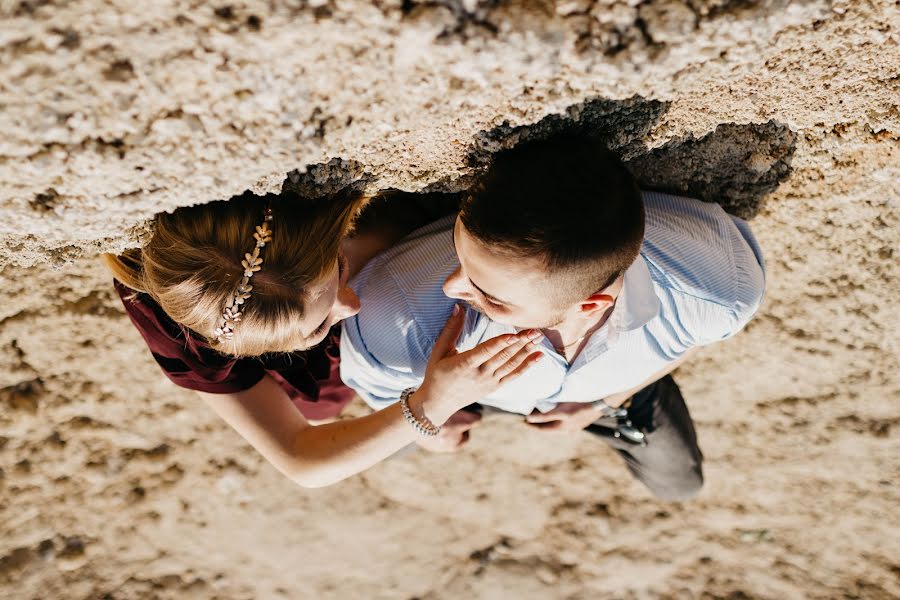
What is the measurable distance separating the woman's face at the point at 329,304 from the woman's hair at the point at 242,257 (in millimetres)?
23

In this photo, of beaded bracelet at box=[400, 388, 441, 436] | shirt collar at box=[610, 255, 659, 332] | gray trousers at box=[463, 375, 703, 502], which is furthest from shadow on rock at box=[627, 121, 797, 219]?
beaded bracelet at box=[400, 388, 441, 436]

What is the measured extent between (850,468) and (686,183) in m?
1.74

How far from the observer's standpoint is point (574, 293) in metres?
1.62

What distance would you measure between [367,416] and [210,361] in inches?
20.6

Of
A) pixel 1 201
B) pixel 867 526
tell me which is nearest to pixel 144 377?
pixel 1 201

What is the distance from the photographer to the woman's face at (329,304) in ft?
5.87

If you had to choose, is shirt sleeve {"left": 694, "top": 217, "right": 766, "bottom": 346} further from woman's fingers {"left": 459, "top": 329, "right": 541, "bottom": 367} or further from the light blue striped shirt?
woman's fingers {"left": 459, "top": 329, "right": 541, "bottom": 367}

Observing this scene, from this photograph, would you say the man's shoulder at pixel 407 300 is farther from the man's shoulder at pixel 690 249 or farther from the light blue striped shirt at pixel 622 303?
the man's shoulder at pixel 690 249

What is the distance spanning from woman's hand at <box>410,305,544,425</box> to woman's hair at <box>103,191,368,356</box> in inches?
16.1

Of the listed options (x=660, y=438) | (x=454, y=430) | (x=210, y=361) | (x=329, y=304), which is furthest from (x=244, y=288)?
(x=660, y=438)

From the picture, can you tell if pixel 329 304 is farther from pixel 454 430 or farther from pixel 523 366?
pixel 454 430

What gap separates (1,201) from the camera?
50.4 inches

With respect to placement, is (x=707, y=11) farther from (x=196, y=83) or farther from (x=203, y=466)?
(x=203, y=466)

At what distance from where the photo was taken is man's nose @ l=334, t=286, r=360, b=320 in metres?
1.92
